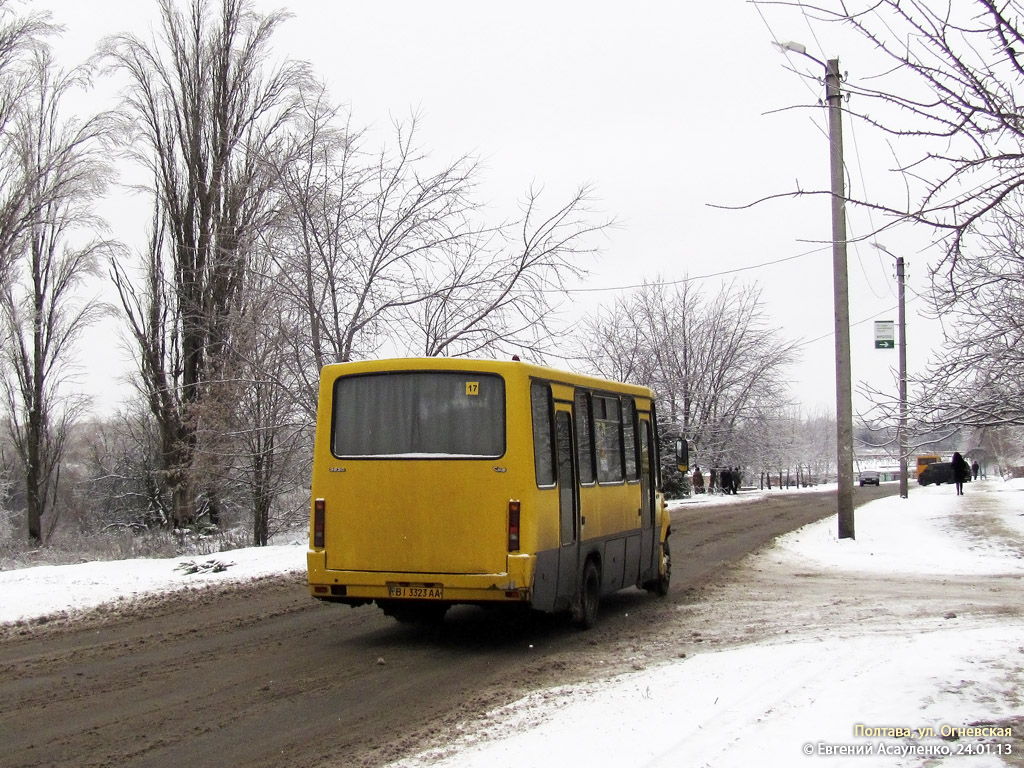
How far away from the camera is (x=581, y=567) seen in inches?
438

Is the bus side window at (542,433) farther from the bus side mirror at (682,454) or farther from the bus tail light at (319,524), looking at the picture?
the bus side mirror at (682,454)

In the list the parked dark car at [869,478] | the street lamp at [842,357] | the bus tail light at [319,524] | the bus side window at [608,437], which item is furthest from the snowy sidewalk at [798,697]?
the parked dark car at [869,478]

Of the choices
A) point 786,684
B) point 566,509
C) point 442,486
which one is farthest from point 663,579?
point 786,684

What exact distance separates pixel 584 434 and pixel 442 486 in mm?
2237

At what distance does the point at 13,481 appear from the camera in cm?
4197

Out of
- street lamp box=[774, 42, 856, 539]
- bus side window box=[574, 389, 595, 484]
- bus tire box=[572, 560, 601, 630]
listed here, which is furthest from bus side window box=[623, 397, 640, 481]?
street lamp box=[774, 42, 856, 539]

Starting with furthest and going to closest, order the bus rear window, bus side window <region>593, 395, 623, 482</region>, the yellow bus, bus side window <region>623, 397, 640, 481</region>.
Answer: bus side window <region>623, 397, 640, 481</region>
bus side window <region>593, 395, 623, 482</region>
the bus rear window
the yellow bus

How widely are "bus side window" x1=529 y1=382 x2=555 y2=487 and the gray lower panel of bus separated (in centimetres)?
75

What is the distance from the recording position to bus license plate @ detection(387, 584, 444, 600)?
31.9 ft

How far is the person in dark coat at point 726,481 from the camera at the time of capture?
55.8 metres

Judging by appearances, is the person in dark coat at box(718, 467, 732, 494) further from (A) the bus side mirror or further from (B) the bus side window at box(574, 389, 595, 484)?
(B) the bus side window at box(574, 389, 595, 484)

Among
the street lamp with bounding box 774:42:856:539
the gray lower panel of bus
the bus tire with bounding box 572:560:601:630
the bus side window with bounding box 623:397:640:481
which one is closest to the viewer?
the gray lower panel of bus

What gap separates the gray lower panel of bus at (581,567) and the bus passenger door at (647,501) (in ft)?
0.04

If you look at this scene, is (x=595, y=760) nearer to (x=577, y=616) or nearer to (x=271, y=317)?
(x=577, y=616)
